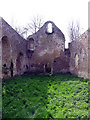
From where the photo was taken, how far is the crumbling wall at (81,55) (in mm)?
10227

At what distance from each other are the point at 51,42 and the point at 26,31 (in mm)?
13348

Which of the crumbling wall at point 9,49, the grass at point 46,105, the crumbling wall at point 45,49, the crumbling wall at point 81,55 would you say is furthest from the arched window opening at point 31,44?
the grass at point 46,105

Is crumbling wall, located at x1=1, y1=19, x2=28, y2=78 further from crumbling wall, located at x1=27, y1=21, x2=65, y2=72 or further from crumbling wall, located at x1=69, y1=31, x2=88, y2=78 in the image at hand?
crumbling wall, located at x1=69, y1=31, x2=88, y2=78

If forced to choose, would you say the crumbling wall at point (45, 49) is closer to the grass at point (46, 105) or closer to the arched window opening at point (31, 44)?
the arched window opening at point (31, 44)

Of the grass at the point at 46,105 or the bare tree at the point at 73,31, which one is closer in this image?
the grass at the point at 46,105

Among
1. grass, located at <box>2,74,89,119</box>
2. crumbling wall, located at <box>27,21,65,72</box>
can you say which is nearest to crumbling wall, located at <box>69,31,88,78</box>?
crumbling wall, located at <box>27,21,65,72</box>

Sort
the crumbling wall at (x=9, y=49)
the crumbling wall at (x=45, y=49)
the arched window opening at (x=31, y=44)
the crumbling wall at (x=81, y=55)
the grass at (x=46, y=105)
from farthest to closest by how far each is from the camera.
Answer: the arched window opening at (x=31, y=44)
the crumbling wall at (x=45, y=49)
the crumbling wall at (x=81, y=55)
the crumbling wall at (x=9, y=49)
the grass at (x=46, y=105)

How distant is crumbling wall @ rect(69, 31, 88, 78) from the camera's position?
33.6 ft

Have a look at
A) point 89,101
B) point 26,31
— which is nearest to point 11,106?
point 89,101

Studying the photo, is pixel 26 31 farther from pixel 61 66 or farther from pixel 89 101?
pixel 89 101

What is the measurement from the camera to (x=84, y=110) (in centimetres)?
452

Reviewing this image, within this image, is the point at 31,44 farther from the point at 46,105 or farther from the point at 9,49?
the point at 46,105

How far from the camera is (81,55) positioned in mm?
11156

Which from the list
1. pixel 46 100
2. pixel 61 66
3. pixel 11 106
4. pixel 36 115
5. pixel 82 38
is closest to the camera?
pixel 36 115
